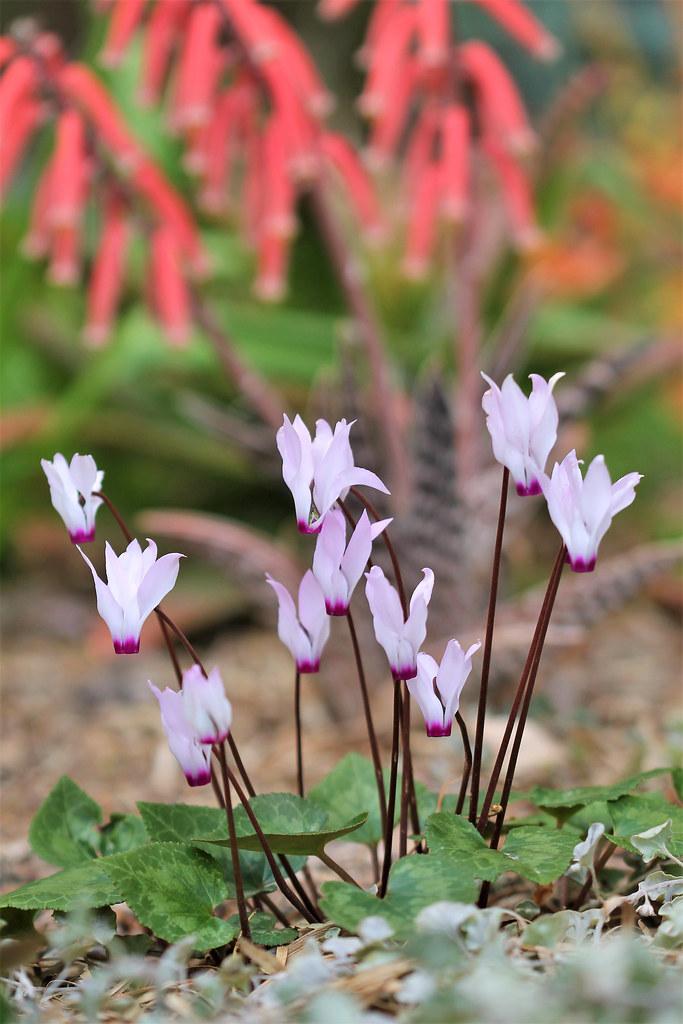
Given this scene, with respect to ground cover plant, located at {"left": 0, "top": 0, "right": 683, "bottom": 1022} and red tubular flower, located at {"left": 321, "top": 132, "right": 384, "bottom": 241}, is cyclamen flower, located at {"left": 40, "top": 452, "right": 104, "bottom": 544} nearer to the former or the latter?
ground cover plant, located at {"left": 0, "top": 0, "right": 683, "bottom": 1022}

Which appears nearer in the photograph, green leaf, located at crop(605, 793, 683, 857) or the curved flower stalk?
the curved flower stalk

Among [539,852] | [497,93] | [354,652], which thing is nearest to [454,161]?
[497,93]

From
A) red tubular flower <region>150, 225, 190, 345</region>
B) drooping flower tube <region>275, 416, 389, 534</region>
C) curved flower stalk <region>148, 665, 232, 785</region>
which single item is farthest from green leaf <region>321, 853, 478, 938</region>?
red tubular flower <region>150, 225, 190, 345</region>

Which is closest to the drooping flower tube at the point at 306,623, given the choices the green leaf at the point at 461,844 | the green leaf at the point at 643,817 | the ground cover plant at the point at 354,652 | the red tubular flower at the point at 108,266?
the ground cover plant at the point at 354,652

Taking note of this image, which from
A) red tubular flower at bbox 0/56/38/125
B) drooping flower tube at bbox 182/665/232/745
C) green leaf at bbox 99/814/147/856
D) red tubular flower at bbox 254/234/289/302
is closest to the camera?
drooping flower tube at bbox 182/665/232/745

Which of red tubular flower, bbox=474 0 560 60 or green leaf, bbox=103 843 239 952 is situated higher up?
red tubular flower, bbox=474 0 560 60

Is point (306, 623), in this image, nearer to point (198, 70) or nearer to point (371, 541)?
point (371, 541)

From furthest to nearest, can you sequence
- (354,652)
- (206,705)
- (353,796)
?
1. (354,652)
2. (353,796)
3. (206,705)
